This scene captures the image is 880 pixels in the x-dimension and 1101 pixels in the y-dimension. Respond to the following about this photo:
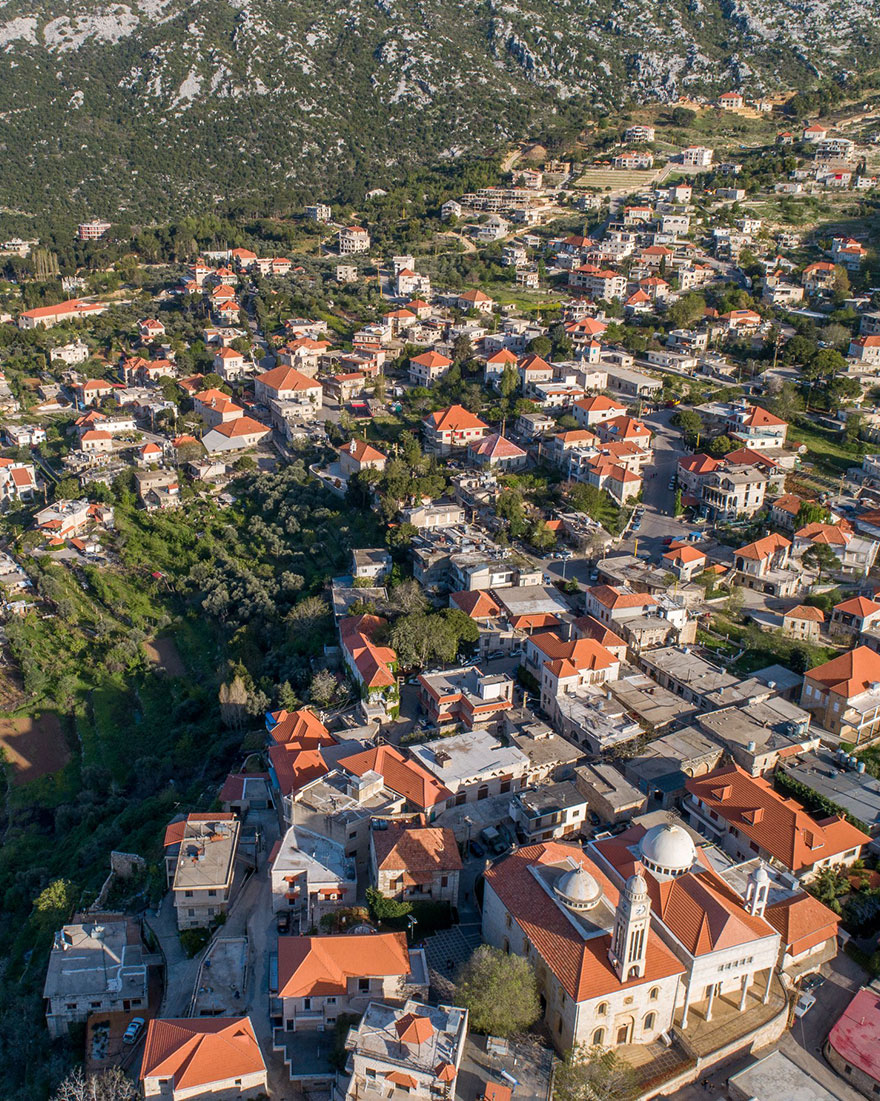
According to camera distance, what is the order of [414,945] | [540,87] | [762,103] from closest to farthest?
[414,945] → [762,103] → [540,87]

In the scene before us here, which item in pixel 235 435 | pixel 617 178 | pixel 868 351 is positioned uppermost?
pixel 617 178

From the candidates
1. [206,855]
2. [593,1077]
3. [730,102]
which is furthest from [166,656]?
[730,102]

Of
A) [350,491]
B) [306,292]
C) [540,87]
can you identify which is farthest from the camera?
[540,87]

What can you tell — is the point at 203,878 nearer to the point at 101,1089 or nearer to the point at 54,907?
the point at 54,907

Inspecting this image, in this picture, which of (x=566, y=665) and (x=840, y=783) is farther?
(x=566, y=665)

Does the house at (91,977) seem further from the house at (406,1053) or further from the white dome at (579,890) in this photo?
the white dome at (579,890)

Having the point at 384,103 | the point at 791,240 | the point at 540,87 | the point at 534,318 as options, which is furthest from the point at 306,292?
the point at 540,87

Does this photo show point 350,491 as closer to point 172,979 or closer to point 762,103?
point 172,979
